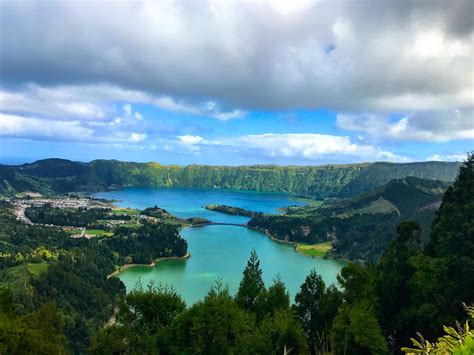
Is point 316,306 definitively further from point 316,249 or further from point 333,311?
point 316,249

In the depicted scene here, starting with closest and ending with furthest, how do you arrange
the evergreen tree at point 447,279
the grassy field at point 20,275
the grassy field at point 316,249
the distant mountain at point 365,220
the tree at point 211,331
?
the tree at point 211,331
the evergreen tree at point 447,279
the grassy field at point 20,275
the grassy field at point 316,249
the distant mountain at point 365,220

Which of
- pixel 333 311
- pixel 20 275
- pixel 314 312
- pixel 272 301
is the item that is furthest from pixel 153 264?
pixel 333 311

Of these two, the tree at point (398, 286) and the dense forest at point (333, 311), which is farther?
the tree at point (398, 286)

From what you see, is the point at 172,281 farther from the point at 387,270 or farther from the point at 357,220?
the point at 357,220

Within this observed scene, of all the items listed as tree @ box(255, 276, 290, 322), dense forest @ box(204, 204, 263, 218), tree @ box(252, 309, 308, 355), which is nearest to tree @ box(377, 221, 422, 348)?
tree @ box(255, 276, 290, 322)

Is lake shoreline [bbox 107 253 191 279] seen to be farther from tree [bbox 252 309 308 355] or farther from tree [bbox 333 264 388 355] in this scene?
tree [bbox 333 264 388 355]

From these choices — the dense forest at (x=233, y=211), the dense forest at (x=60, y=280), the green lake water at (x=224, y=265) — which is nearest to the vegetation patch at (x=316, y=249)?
the green lake water at (x=224, y=265)

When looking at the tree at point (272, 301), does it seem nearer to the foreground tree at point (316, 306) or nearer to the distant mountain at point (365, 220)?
the foreground tree at point (316, 306)

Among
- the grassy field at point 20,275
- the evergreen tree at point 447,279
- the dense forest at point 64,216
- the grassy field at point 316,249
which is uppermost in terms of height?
the evergreen tree at point 447,279

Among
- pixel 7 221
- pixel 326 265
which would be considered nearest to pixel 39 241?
pixel 7 221
